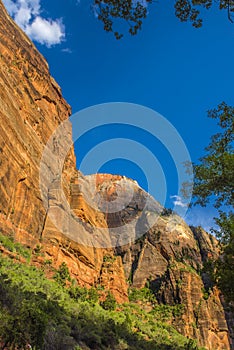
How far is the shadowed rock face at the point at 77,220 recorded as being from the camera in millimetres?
37312

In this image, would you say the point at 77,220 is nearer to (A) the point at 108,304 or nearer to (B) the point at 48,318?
(A) the point at 108,304

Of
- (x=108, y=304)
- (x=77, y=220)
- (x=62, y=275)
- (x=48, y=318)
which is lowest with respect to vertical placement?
(x=48, y=318)

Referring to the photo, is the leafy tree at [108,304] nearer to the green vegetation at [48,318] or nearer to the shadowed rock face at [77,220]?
the green vegetation at [48,318]

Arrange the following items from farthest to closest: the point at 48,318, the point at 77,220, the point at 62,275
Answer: the point at 77,220 < the point at 62,275 < the point at 48,318

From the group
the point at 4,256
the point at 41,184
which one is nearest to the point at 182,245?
the point at 41,184

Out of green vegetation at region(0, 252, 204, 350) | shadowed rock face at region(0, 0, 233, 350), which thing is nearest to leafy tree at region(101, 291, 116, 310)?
green vegetation at region(0, 252, 204, 350)

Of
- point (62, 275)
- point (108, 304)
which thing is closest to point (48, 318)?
point (62, 275)

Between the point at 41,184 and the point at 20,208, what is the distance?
7855 mm

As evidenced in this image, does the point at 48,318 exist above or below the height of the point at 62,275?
below

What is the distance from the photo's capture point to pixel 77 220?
49.0 metres

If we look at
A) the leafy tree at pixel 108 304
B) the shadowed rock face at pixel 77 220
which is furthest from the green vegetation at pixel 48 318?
the shadowed rock face at pixel 77 220

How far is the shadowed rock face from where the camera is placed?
37312 millimetres

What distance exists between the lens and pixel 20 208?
118ft

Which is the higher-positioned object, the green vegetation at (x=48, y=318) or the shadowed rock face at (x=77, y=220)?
the shadowed rock face at (x=77, y=220)
